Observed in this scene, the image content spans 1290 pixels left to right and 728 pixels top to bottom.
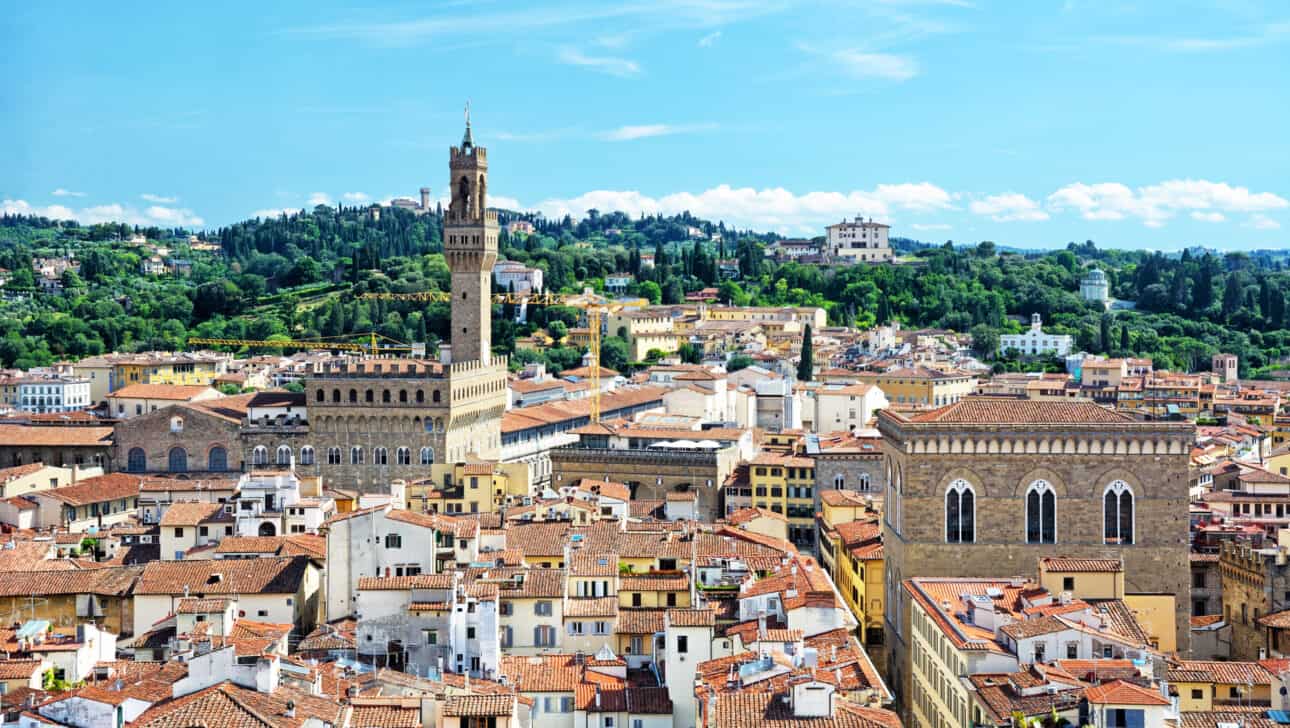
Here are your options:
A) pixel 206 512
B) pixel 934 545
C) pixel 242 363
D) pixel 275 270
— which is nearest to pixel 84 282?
pixel 275 270

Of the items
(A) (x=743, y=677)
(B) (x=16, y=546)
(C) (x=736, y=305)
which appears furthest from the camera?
(C) (x=736, y=305)

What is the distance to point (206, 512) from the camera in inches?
1714

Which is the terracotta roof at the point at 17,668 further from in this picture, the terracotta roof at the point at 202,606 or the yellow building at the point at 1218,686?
the yellow building at the point at 1218,686

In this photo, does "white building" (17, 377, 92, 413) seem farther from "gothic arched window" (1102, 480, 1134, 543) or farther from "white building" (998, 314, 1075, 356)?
"gothic arched window" (1102, 480, 1134, 543)

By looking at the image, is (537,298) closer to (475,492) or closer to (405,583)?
(475,492)

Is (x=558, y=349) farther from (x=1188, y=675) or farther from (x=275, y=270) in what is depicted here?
A: (x=1188, y=675)

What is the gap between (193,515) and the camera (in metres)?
43.1

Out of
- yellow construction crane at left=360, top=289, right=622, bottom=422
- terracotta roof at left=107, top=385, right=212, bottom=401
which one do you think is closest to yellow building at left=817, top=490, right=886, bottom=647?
terracotta roof at left=107, top=385, right=212, bottom=401

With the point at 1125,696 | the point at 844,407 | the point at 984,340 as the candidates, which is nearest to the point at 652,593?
the point at 1125,696

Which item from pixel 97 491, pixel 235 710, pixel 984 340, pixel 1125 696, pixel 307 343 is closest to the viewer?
pixel 1125 696

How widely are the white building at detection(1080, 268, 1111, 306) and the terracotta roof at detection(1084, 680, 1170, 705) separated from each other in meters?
127

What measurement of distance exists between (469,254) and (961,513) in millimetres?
34249

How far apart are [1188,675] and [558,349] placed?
83284mm

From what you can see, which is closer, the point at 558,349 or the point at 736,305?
the point at 558,349
